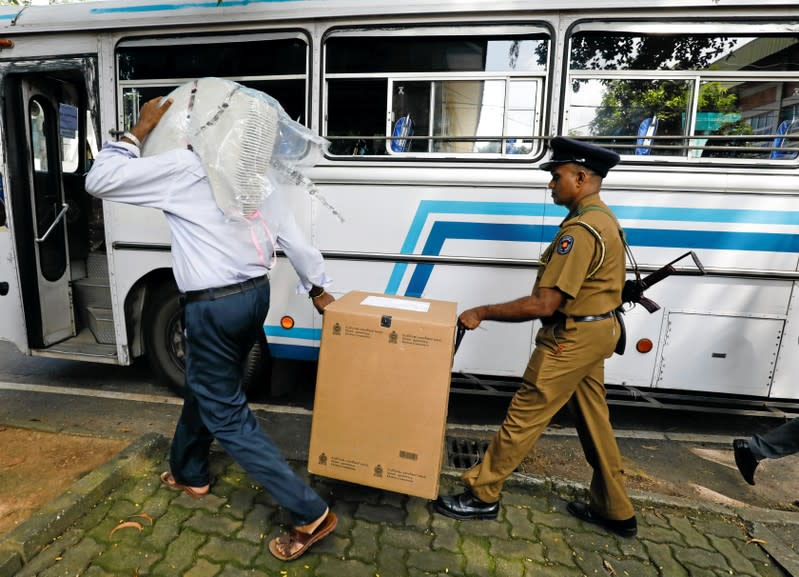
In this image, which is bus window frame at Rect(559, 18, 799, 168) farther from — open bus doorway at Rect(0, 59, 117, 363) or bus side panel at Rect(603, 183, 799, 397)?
open bus doorway at Rect(0, 59, 117, 363)

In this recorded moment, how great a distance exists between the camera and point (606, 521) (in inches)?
98.7

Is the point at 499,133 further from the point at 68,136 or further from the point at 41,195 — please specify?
the point at 68,136

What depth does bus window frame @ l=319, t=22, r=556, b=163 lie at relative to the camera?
10.4 feet

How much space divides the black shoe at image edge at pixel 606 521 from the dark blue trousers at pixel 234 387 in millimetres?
1282

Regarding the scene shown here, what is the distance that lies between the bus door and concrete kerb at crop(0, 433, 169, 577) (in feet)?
6.10

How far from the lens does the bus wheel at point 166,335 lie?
3.88m

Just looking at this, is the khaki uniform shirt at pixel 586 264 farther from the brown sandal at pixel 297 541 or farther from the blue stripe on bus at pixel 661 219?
the brown sandal at pixel 297 541

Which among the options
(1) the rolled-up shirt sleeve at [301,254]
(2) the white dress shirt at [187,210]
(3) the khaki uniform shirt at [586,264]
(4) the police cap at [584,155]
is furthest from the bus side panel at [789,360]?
(2) the white dress shirt at [187,210]

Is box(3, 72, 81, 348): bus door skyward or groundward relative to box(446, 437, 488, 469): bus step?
skyward

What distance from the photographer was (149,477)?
9.00 feet

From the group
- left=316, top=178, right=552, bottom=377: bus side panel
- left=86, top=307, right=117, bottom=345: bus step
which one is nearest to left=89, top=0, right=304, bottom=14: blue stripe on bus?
left=316, top=178, right=552, bottom=377: bus side panel

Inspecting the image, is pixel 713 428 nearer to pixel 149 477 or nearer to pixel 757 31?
pixel 757 31

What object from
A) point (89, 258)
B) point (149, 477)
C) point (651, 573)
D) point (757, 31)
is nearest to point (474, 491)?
point (651, 573)

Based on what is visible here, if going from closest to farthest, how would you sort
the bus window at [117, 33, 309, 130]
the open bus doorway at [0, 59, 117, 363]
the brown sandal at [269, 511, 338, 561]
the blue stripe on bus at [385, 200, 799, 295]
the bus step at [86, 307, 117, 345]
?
Answer: the brown sandal at [269, 511, 338, 561]
the blue stripe on bus at [385, 200, 799, 295]
the bus window at [117, 33, 309, 130]
the open bus doorway at [0, 59, 117, 363]
the bus step at [86, 307, 117, 345]
